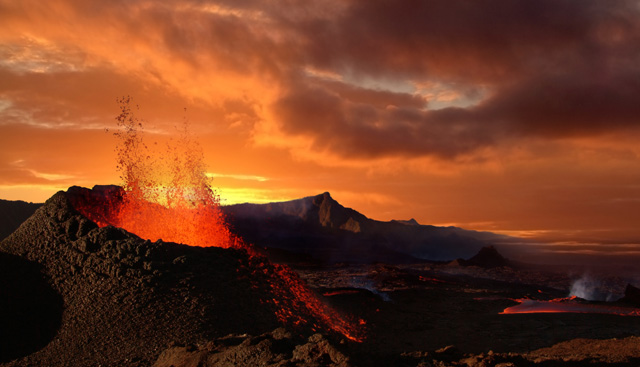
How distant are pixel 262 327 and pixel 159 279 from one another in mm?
4099

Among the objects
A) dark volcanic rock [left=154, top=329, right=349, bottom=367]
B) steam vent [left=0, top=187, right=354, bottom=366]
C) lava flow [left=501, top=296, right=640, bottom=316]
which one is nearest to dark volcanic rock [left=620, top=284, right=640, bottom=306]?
lava flow [left=501, top=296, right=640, bottom=316]

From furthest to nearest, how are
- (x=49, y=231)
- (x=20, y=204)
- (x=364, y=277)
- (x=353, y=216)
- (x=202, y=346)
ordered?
1. (x=353, y=216)
2. (x=20, y=204)
3. (x=364, y=277)
4. (x=49, y=231)
5. (x=202, y=346)

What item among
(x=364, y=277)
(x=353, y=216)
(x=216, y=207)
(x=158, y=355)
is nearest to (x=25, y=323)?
(x=158, y=355)

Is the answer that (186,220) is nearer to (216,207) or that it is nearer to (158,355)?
(216,207)

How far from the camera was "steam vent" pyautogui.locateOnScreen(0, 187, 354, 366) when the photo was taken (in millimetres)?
15322

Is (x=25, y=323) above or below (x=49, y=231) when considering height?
below

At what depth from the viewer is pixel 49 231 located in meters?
20.3

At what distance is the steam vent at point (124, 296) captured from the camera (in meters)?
15.3

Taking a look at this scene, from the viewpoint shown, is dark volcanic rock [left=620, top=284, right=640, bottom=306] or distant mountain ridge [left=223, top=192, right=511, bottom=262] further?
distant mountain ridge [left=223, top=192, right=511, bottom=262]

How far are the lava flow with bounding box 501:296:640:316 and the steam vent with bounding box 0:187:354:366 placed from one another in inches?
588

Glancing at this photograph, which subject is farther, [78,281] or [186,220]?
[186,220]

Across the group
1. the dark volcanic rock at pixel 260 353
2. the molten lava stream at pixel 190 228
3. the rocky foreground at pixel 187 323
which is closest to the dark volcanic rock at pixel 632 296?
the rocky foreground at pixel 187 323

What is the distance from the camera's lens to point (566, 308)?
3089cm

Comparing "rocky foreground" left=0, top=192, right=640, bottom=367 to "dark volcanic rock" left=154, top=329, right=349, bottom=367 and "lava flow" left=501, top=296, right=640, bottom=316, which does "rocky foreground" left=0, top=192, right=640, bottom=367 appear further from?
"lava flow" left=501, top=296, right=640, bottom=316
